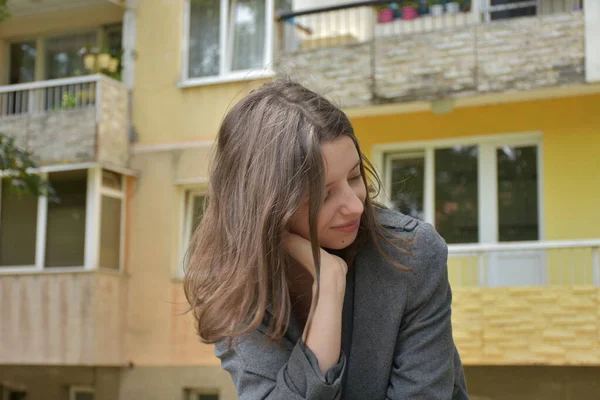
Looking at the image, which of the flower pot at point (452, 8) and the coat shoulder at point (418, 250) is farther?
the flower pot at point (452, 8)

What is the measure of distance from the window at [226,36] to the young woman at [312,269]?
1182cm

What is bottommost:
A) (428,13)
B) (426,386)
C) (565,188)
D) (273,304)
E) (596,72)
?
(426,386)

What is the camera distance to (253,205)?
203cm

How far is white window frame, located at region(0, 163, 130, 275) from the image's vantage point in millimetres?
13891

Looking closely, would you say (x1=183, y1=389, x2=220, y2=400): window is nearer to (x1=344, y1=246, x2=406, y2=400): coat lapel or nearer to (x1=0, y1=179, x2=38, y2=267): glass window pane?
(x1=0, y1=179, x2=38, y2=267): glass window pane

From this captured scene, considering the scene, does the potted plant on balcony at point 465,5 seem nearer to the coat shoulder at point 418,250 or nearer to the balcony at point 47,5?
the balcony at point 47,5

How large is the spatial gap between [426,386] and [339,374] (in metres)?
0.18

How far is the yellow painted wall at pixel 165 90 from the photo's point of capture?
1407 centimetres

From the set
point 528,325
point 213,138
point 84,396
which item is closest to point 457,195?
point 528,325

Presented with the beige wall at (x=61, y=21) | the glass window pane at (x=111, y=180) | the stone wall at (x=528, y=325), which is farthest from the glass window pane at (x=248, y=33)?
the stone wall at (x=528, y=325)

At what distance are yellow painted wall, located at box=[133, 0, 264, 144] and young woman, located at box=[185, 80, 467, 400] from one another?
11.9 meters

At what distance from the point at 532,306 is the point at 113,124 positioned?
21.8 ft

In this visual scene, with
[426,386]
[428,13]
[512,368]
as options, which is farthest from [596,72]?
[426,386]

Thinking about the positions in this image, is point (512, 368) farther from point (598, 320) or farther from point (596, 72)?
point (596, 72)
